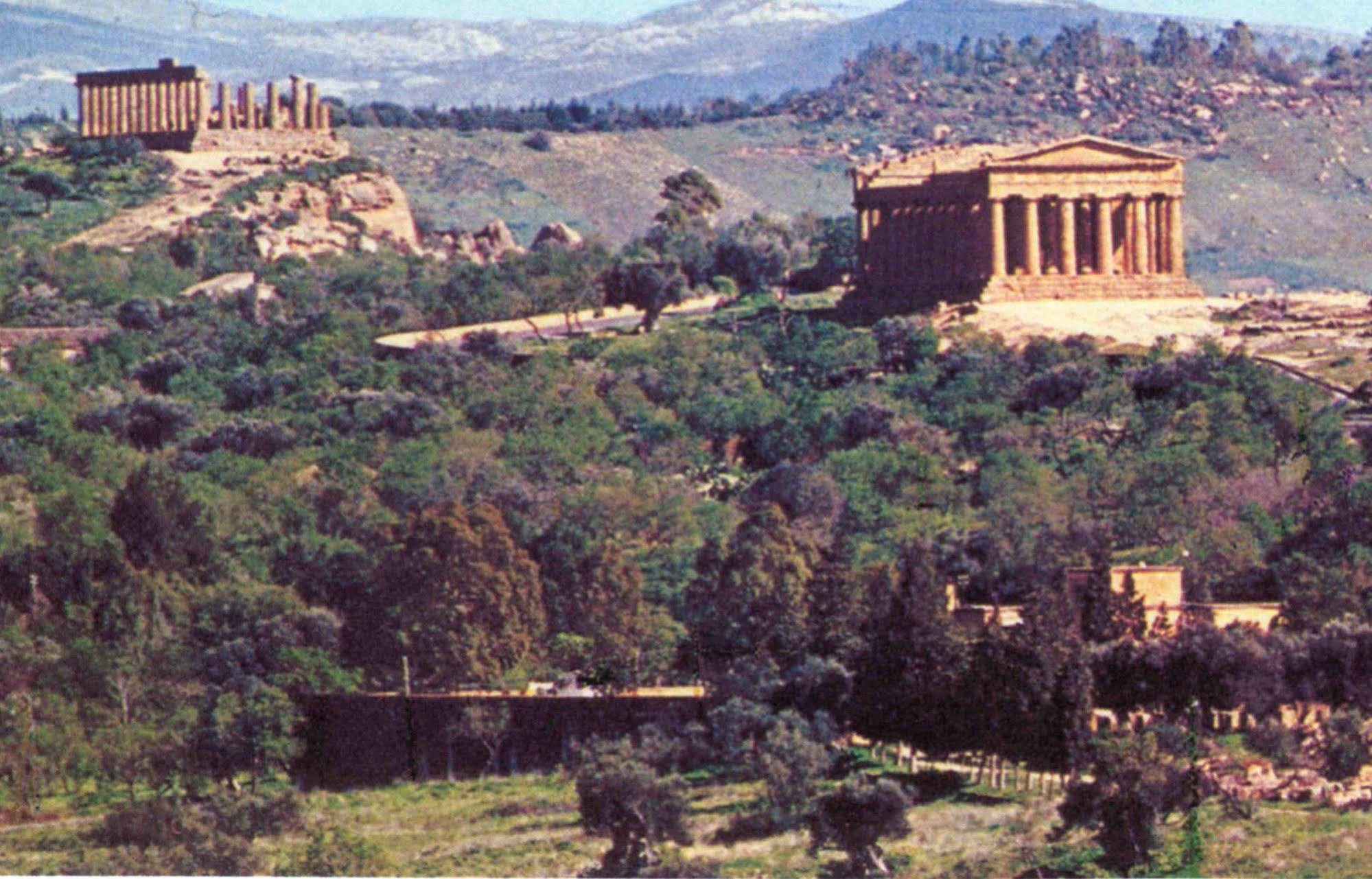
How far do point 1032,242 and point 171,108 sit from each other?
5468 cm

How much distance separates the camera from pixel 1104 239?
104062 millimetres

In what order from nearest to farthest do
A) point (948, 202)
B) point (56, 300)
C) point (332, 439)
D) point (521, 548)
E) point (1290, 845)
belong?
point (1290, 845)
point (521, 548)
point (332, 439)
point (948, 202)
point (56, 300)

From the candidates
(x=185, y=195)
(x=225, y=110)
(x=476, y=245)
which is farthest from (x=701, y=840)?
(x=225, y=110)

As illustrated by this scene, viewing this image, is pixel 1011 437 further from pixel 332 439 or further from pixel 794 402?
pixel 332 439

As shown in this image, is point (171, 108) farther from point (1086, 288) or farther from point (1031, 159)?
point (1086, 288)

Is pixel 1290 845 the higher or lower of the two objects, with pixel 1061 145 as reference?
lower

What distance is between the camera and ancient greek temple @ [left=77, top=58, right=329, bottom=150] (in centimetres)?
14775

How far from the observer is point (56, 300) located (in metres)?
121

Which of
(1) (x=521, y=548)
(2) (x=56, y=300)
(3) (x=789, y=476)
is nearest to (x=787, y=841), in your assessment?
(1) (x=521, y=548)

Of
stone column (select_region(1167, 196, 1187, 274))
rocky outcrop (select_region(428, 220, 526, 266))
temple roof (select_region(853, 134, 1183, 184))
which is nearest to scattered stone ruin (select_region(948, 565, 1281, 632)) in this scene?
temple roof (select_region(853, 134, 1183, 184))

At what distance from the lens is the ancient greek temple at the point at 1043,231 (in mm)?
103312

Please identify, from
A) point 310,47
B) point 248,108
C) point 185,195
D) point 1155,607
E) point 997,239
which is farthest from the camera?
point 310,47

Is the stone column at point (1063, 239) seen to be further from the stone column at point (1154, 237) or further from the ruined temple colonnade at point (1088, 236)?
the stone column at point (1154, 237)

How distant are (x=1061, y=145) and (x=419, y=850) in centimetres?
4404
